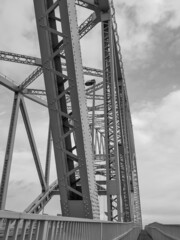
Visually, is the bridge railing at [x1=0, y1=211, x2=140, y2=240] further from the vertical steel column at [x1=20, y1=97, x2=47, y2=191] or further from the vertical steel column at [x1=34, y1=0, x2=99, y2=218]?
the vertical steel column at [x1=20, y1=97, x2=47, y2=191]

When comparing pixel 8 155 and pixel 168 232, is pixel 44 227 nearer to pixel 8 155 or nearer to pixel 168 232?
pixel 168 232

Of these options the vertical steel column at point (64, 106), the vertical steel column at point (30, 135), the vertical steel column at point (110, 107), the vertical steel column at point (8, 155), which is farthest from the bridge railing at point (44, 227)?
the vertical steel column at point (30, 135)

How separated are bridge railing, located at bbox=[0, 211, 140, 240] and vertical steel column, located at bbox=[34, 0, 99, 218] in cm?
84

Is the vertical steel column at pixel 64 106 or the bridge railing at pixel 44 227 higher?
the vertical steel column at pixel 64 106

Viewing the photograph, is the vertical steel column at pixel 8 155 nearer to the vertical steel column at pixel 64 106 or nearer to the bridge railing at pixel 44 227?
the vertical steel column at pixel 64 106

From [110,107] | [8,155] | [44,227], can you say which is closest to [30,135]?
[8,155]

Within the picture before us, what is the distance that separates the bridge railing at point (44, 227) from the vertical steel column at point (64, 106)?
0.84 metres

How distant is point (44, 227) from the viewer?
318 cm

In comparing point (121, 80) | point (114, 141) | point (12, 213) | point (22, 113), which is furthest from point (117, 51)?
point (12, 213)

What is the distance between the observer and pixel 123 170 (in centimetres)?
2255

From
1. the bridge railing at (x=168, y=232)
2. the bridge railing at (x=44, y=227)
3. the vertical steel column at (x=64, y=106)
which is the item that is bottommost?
the bridge railing at (x=44, y=227)

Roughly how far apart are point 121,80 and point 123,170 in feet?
35.0

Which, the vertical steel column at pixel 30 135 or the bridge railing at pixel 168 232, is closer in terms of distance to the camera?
the bridge railing at pixel 168 232

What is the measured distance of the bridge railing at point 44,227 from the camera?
2.34 metres
